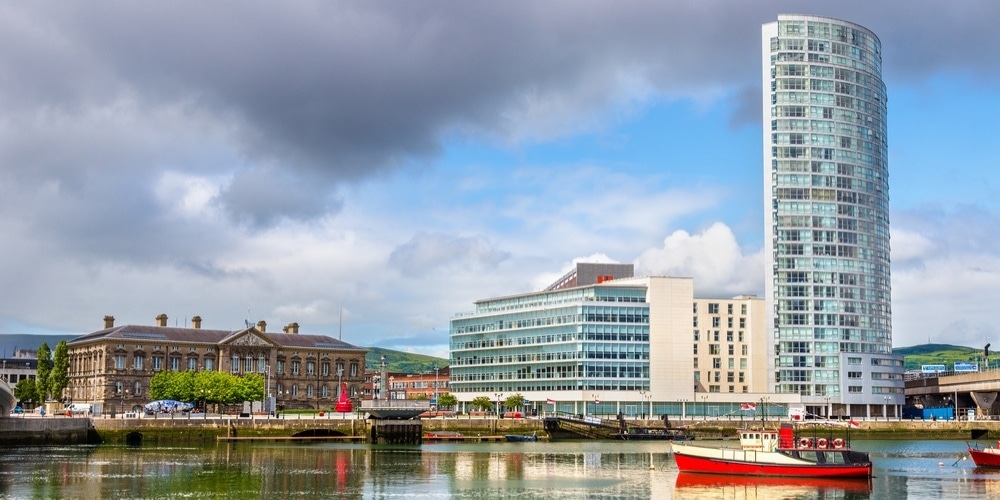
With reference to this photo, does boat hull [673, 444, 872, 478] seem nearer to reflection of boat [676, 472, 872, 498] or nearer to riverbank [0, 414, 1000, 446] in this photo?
reflection of boat [676, 472, 872, 498]

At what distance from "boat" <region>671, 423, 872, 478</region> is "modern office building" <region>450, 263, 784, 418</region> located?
94.8 metres

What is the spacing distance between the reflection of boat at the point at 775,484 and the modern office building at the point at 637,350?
3814 inches

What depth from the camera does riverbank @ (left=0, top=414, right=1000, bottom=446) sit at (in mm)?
132750

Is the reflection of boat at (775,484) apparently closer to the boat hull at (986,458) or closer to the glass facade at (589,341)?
the boat hull at (986,458)

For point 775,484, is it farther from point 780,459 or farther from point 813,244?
point 813,244

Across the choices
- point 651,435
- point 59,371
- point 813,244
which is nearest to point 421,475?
point 651,435

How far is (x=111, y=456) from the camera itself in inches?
4279

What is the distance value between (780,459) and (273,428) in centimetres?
7441

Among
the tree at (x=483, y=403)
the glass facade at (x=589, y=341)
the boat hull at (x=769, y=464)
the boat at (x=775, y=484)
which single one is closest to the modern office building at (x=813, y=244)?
the glass facade at (x=589, y=341)

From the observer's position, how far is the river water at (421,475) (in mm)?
75500

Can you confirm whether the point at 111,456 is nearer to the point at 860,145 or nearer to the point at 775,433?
the point at 775,433

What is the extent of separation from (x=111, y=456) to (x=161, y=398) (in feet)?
249

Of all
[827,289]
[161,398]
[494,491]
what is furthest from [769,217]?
[494,491]

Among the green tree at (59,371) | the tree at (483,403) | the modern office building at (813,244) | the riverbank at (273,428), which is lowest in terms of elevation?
the riverbank at (273,428)
